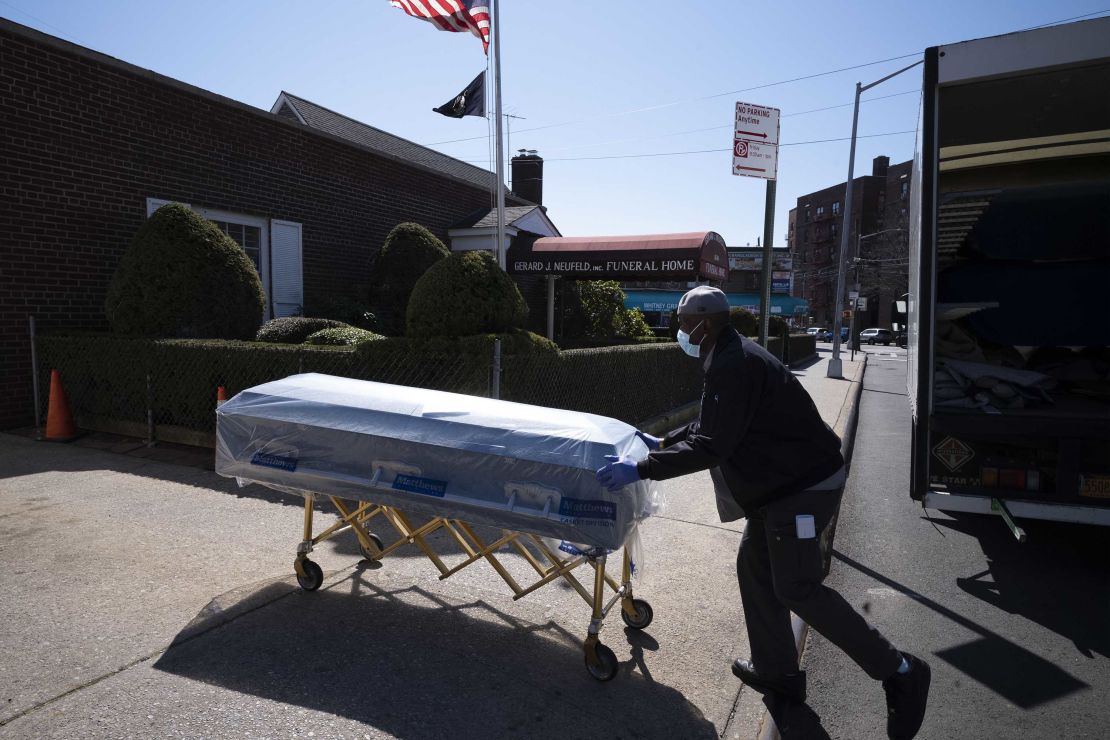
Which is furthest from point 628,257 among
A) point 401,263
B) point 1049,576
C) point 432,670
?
point 432,670

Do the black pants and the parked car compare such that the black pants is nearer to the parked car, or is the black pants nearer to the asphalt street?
the asphalt street

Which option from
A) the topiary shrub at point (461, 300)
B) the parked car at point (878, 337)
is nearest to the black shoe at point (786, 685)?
the topiary shrub at point (461, 300)

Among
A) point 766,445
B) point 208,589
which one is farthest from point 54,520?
point 766,445

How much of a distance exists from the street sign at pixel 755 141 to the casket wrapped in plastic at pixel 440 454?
357 cm

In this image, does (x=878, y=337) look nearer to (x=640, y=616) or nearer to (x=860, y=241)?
(x=860, y=241)

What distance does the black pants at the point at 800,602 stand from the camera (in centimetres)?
271

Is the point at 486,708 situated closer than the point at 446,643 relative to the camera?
Yes

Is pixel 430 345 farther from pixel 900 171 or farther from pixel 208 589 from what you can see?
pixel 900 171

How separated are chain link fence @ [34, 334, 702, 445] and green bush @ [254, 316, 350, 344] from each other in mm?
1656

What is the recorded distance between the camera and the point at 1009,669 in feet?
11.3

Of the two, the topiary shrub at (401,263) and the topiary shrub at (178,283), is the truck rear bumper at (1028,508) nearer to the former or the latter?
the topiary shrub at (178,283)

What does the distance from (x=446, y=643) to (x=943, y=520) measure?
5.01 m

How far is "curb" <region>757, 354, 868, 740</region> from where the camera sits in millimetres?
2871

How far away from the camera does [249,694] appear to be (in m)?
2.85
